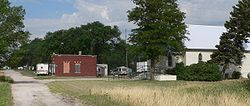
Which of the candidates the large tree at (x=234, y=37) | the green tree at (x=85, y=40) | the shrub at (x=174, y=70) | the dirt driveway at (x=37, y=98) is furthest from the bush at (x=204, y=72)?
the green tree at (x=85, y=40)

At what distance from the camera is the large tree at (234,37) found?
6091 cm

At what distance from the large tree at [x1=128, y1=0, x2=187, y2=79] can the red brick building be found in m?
25.8

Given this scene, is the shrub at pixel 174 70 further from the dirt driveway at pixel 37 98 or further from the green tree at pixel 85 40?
the green tree at pixel 85 40

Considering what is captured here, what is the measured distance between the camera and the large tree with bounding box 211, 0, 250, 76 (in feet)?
200

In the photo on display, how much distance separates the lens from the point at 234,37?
62375mm

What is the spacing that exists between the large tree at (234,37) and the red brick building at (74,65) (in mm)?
29726

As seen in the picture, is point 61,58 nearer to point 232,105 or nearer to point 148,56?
point 148,56

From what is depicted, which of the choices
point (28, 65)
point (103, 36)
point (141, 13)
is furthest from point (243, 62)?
point (28, 65)

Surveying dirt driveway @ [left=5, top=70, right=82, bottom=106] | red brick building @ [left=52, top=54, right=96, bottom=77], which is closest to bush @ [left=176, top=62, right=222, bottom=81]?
dirt driveway @ [left=5, top=70, right=82, bottom=106]

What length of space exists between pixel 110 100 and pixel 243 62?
174ft

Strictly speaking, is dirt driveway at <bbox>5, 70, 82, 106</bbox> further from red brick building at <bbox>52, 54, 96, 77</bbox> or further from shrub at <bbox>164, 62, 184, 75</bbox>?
red brick building at <bbox>52, 54, 96, 77</bbox>

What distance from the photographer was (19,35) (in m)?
52.5

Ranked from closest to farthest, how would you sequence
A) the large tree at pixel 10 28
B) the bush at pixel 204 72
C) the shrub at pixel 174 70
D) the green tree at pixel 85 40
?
the large tree at pixel 10 28 → the bush at pixel 204 72 → the shrub at pixel 174 70 → the green tree at pixel 85 40

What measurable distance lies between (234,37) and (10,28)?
Answer: 27.8 m
